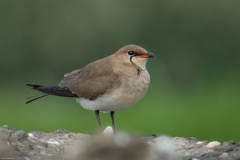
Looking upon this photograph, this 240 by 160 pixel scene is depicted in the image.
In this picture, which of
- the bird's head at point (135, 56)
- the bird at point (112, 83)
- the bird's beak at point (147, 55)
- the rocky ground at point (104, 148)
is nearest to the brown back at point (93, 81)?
the bird at point (112, 83)

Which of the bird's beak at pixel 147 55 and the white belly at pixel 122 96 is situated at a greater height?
the bird's beak at pixel 147 55

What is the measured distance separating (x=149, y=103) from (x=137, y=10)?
6303 mm

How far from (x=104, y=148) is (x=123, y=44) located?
10.0m

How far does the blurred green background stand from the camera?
978 cm

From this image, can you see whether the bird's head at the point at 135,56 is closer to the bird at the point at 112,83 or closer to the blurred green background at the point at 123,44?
the bird at the point at 112,83

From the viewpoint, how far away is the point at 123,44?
14.4 meters

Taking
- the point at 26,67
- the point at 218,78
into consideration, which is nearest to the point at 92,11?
the point at 26,67

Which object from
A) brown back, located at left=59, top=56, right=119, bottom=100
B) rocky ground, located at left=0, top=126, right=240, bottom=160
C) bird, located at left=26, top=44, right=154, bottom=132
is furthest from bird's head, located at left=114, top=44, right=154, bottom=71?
rocky ground, located at left=0, top=126, right=240, bottom=160

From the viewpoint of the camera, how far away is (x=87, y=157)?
4.45 meters

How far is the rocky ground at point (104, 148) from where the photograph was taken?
4398 millimetres

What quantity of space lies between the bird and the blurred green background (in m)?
1.61

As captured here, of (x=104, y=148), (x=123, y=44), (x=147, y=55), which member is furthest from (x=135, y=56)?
(x=123, y=44)

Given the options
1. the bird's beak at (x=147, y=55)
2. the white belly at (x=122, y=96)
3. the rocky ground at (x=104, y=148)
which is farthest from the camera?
the bird's beak at (x=147, y=55)

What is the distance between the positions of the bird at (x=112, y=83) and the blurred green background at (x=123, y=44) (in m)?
1.61
